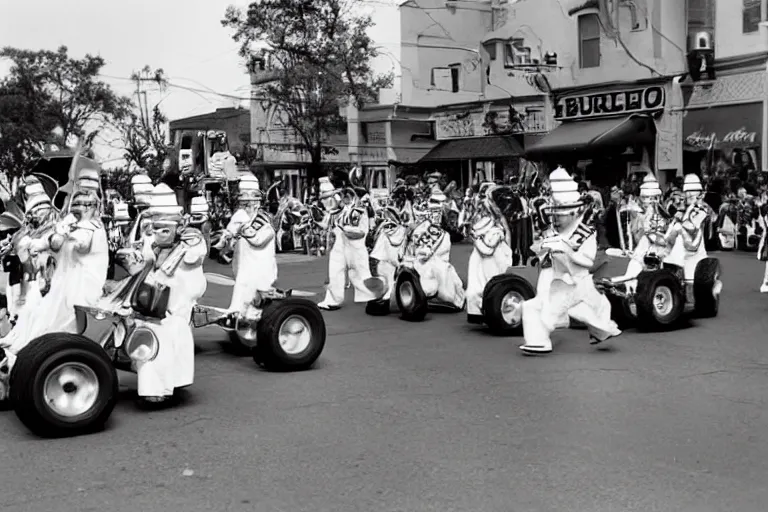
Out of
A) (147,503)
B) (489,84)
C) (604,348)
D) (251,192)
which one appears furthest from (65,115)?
(147,503)

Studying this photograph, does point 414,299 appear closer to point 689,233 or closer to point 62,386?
point 689,233

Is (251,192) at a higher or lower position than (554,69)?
lower

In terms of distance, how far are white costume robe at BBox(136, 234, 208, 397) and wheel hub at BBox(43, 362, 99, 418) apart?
0.61 meters

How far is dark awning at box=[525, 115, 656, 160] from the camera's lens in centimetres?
2734

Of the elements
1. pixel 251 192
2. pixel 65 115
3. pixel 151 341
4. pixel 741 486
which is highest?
pixel 65 115

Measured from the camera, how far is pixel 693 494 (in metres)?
5.24

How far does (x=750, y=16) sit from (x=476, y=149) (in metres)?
11.3

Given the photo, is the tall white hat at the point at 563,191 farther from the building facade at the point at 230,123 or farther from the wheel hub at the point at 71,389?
the building facade at the point at 230,123

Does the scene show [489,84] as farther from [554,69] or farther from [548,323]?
[548,323]

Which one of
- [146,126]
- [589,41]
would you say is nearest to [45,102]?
[146,126]

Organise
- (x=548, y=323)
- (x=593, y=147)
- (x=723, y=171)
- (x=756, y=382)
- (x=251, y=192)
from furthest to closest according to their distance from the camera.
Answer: (x=593, y=147)
(x=723, y=171)
(x=251, y=192)
(x=548, y=323)
(x=756, y=382)

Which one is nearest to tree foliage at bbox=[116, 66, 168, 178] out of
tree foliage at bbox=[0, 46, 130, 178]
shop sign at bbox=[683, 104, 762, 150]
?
tree foliage at bbox=[0, 46, 130, 178]

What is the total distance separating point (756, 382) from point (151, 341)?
16.4 feet

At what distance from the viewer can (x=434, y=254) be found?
486 inches
